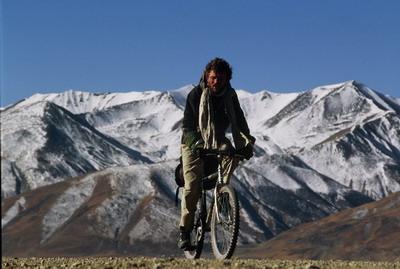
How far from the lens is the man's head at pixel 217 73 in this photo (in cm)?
1709

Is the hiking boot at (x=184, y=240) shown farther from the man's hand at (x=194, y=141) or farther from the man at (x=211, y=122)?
the man's hand at (x=194, y=141)

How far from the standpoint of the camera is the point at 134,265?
1501 cm

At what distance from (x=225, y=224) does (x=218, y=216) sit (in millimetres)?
299

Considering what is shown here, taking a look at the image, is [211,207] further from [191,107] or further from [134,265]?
[134,265]

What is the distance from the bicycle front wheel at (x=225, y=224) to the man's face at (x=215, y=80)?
189cm

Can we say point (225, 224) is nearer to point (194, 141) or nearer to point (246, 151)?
point (246, 151)

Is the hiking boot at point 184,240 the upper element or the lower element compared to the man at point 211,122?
lower

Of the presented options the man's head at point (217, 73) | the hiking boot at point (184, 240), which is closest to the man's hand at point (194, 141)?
the man's head at point (217, 73)

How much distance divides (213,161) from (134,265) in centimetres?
373

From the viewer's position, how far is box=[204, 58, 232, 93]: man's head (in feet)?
56.1

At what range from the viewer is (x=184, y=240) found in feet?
61.1

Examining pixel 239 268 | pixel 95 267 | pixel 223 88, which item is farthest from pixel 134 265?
pixel 223 88

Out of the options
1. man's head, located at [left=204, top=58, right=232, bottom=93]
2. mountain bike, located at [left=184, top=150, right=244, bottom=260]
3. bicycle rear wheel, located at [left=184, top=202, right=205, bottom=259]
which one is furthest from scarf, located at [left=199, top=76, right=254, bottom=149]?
bicycle rear wheel, located at [left=184, top=202, right=205, bottom=259]

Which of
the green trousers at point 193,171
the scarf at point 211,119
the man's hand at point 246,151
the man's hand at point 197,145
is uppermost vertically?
the scarf at point 211,119
